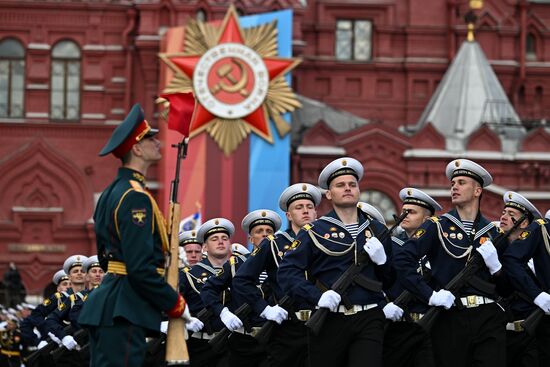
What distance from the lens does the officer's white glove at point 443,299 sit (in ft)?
41.1

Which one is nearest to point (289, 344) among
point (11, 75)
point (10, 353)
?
point (10, 353)

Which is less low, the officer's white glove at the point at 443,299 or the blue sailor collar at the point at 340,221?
the blue sailor collar at the point at 340,221

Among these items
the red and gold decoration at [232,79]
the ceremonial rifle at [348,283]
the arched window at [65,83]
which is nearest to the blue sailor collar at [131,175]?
the ceremonial rifle at [348,283]

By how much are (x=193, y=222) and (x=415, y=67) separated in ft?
31.6

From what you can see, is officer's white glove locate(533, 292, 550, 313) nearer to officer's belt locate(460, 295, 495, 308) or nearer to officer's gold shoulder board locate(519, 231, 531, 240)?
officer's gold shoulder board locate(519, 231, 531, 240)

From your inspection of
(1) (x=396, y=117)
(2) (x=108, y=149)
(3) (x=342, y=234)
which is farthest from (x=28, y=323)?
(1) (x=396, y=117)

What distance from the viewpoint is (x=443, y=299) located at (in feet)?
41.1

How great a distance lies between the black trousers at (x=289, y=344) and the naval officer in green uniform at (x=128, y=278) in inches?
163

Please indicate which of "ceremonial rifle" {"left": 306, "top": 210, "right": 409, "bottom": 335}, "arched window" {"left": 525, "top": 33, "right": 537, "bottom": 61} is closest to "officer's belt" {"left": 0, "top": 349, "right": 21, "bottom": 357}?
"ceremonial rifle" {"left": 306, "top": 210, "right": 409, "bottom": 335}

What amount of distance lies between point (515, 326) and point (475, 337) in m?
1.25

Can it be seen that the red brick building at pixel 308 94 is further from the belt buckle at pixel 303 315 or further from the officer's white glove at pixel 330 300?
the officer's white glove at pixel 330 300

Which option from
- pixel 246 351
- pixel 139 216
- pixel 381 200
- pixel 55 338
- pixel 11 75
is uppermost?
pixel 11 75

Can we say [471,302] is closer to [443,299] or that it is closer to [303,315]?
[443,299]

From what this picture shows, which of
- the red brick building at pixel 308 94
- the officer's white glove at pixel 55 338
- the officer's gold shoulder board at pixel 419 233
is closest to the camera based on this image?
the officer's gold shoulder board at pixel 419 233
